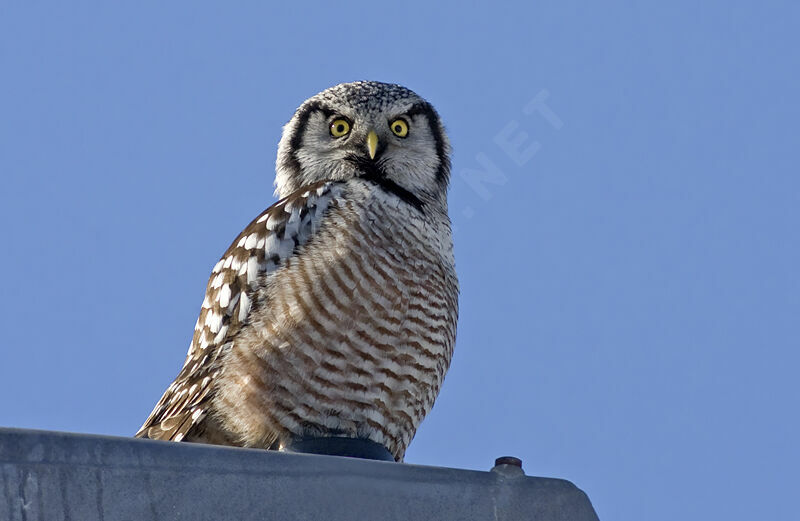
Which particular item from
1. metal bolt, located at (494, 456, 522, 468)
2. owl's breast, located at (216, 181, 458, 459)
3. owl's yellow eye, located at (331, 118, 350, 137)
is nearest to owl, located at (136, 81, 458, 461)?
owl's breast, located at (216, 181, 458, 459)

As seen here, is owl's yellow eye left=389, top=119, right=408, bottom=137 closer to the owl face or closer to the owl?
the owl face

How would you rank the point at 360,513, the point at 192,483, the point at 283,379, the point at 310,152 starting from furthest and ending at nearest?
the point at 310,152 < the point at 283,379 < the point at 360,513 < the point at 192,483

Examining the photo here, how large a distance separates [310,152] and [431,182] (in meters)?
0.68

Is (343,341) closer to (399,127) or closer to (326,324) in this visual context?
(326,324)

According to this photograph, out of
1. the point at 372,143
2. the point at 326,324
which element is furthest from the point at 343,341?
the point at 372,143

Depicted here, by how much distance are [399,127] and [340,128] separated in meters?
0.32

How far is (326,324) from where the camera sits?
15.6 ft

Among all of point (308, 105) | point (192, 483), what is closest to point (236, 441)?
point (308, 105)

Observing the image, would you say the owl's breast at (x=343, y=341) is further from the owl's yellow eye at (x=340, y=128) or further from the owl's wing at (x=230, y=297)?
the owl's yellow eye at (x=340, y=128)

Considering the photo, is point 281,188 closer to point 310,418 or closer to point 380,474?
point 310,418

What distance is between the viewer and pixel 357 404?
4848 mm

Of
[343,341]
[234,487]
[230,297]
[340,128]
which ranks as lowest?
[234,487]

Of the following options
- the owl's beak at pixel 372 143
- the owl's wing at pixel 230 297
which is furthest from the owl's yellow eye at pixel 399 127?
the owl's wing at pixel 230 297

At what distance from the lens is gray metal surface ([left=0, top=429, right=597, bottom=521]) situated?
2.04 m
